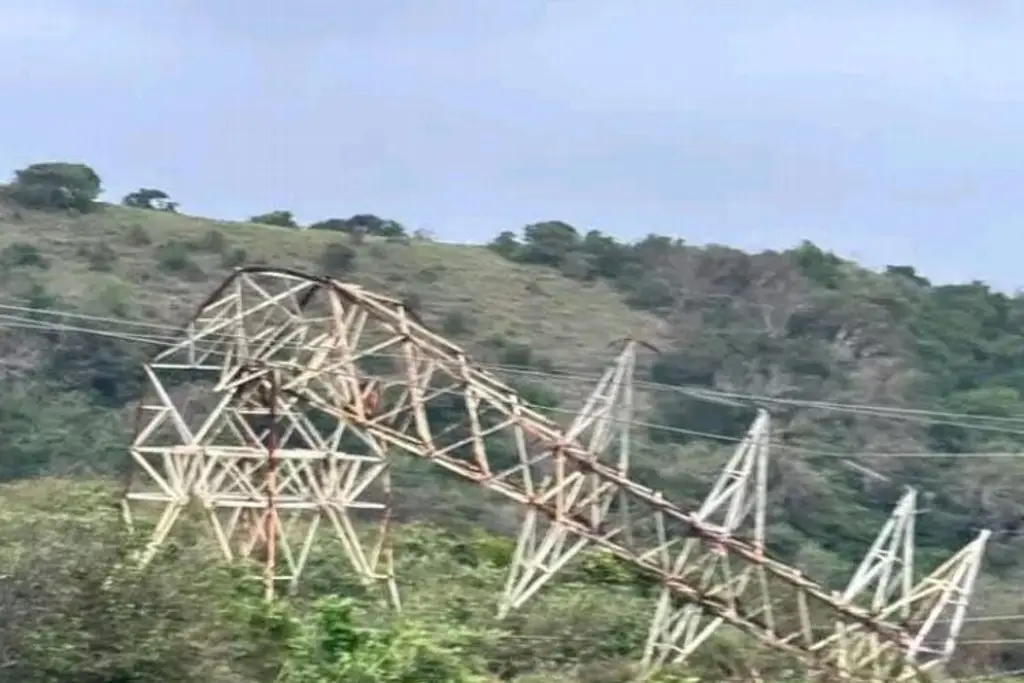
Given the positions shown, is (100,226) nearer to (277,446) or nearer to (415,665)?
(277,446)

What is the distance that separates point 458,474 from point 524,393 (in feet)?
65.3

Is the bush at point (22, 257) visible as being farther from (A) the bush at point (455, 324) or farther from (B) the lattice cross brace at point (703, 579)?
(B) the lattice cross brace at point (703, 579)

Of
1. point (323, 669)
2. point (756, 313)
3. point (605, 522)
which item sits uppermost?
point (756, 313)

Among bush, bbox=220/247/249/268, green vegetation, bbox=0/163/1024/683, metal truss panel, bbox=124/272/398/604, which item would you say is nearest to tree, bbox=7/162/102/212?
green vegetation, bbox=0/163/1024/683

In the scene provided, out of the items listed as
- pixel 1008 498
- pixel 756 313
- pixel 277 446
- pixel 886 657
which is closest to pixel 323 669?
pixel 277 446

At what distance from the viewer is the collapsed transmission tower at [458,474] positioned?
25.6m

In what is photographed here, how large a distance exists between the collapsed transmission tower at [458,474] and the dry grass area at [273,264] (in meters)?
21.6

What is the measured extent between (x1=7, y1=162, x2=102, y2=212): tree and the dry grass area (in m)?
0.87

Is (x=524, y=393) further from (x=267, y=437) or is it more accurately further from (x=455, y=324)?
(x=267, y=437)

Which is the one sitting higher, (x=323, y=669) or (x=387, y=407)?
(x=387, y=407)

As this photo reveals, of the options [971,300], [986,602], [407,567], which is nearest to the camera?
[407,567]

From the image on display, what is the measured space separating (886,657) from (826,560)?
13402mm

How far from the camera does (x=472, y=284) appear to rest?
59469 mm

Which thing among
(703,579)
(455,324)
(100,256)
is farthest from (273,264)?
(703,579)
